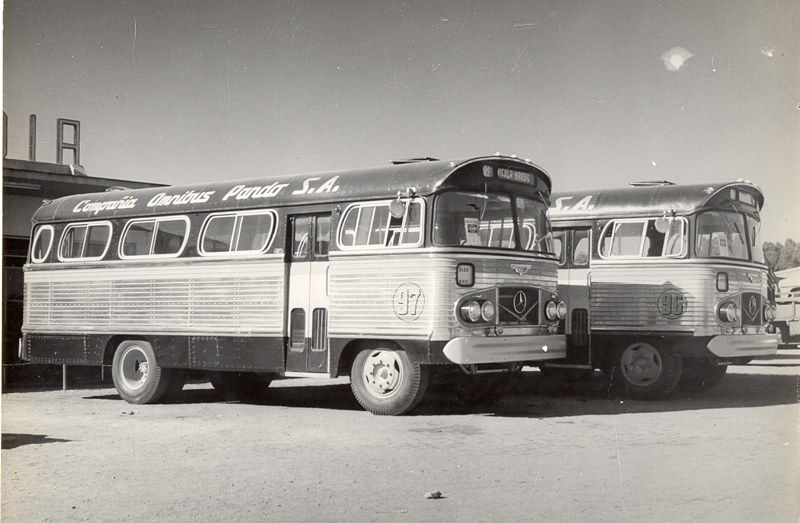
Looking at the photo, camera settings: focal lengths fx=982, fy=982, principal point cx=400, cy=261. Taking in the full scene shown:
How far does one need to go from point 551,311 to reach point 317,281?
2.92m

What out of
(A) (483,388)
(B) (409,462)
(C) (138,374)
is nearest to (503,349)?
(A) (483,388)

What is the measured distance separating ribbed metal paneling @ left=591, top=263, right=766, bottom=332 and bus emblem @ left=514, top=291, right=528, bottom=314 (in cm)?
231

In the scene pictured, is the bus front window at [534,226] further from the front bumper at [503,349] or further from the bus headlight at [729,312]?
the bus headlight at [729,312]

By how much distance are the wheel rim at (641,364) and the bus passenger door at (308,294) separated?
4.33 meters

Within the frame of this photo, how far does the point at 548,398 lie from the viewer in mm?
13828

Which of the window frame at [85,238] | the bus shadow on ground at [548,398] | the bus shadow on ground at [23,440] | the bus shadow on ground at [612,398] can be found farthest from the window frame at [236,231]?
the bus shadow on ground at [23,440]

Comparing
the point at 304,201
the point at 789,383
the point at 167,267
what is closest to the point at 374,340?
the point at 304,201

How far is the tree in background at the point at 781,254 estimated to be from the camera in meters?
14.3

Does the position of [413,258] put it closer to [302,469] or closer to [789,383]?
[302,469]

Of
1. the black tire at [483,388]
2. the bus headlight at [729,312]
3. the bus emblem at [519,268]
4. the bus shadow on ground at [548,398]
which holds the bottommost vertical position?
the bus shadow on ground at [548,398]

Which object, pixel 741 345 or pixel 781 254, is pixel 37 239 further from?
pixel 781 254

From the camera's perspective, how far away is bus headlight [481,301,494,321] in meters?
11.2

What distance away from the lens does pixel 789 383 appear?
52.4 ft

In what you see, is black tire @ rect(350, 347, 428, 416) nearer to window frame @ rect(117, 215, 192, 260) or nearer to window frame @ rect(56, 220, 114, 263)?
window frame @ rect(117, 215, 192, 260)
